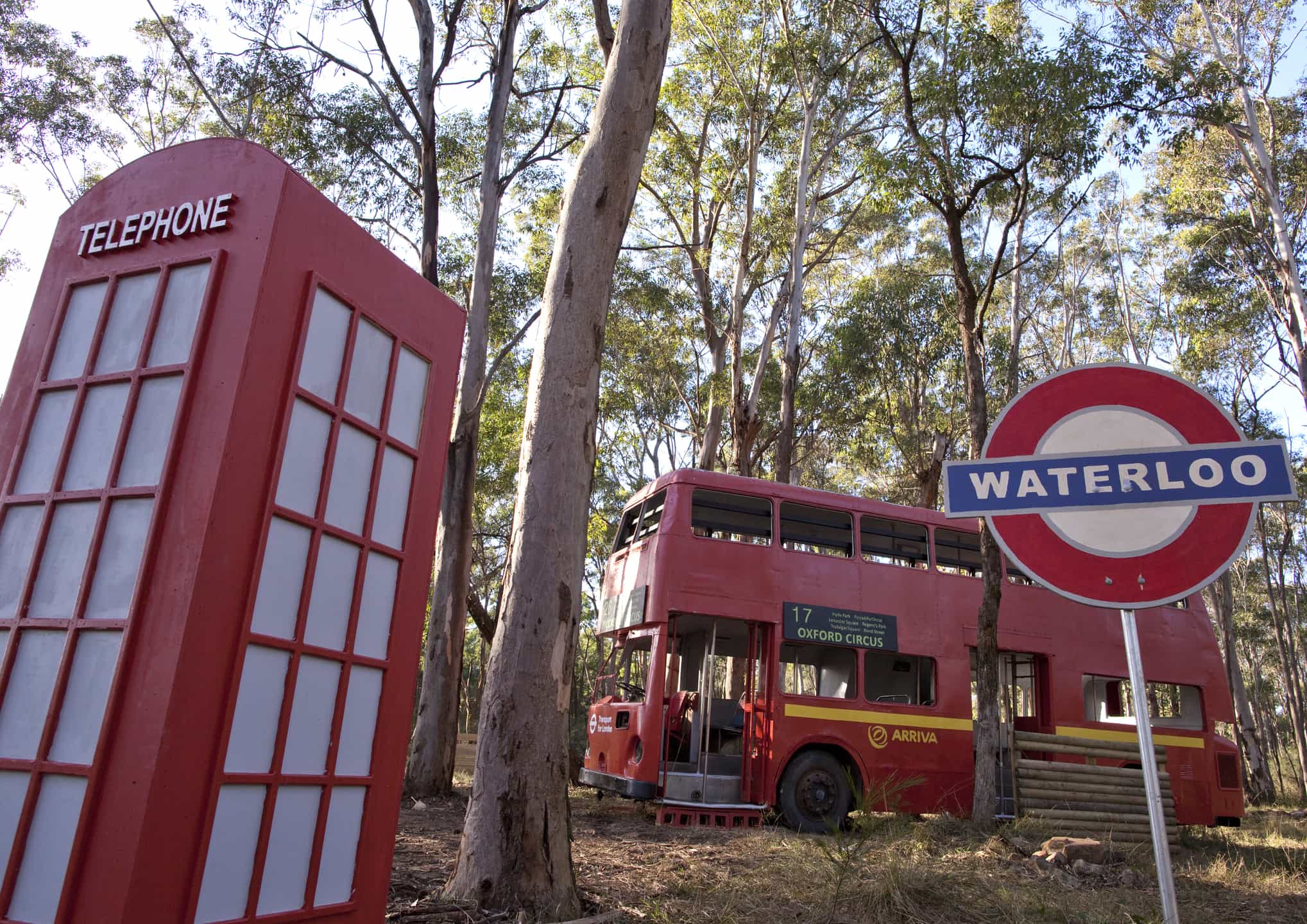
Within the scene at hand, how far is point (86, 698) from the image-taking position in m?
2.63

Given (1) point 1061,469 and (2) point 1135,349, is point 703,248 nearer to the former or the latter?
(2) point 1135,349

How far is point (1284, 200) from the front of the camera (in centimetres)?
1869

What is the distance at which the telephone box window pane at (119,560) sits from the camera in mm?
2705

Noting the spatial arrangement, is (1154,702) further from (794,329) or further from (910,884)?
(910,884)

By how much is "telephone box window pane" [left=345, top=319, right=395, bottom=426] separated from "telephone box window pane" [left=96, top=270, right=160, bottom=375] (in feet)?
2.25

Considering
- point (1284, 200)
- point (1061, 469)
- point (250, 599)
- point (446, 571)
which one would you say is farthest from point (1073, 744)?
point (1284, 200)

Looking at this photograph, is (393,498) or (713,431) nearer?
(393,498)


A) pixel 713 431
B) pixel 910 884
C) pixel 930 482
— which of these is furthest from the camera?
pixel 930 482

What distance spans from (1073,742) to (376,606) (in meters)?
8.45

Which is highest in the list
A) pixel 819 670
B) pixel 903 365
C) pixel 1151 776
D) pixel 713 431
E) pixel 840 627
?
pixel 903 365

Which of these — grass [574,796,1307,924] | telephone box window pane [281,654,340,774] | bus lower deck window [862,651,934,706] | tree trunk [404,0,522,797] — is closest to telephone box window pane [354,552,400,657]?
telephone box window pane [281,654,340,774]

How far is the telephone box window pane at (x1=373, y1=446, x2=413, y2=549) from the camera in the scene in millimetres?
3443

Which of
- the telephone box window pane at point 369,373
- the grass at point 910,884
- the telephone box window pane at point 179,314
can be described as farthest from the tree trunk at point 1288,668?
the telephone box window pane at point 179,314

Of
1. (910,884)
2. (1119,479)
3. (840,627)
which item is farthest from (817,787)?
(1119,479)
